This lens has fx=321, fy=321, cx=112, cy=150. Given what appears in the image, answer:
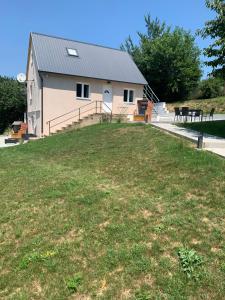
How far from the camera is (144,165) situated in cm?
836

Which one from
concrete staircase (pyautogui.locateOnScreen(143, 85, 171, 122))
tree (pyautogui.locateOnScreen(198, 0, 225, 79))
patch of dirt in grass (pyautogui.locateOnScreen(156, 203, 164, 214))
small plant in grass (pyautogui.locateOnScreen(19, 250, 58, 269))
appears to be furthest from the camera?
concrete staircase (pyautogui.locateOnScreen(143, 85, 171, 122))

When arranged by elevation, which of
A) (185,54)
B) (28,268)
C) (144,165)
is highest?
(185,54)

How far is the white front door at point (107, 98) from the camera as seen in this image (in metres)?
24.5

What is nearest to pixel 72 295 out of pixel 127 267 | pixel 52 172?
pixel 127 267

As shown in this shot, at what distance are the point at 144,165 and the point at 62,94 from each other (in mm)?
15513

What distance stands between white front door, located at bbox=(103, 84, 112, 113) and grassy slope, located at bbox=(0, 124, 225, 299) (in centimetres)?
1550

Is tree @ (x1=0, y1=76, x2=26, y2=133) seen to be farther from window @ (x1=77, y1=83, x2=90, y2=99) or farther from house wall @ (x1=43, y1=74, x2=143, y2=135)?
house wall @ (x1=43, y1=74, x2=143, y2=135)

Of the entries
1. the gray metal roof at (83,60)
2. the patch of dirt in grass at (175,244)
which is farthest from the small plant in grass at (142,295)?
the gray metal roof at (83,60)

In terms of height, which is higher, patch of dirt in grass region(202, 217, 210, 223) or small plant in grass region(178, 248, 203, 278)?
patch of dirt in grass region(202, 217, 210, 223)

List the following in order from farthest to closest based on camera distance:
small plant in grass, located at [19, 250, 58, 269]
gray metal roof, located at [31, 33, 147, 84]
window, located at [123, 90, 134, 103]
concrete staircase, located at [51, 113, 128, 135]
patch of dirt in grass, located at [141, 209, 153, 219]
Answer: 1. window, located at [123, 90, 134, 103]
2. gray metal roof, located at [31, 33, 147, 84]
3. concrete staircase, located at [51, 113, 128, 135]
4. patch of dirt in grass, located at [141, 209, 153, 219]
5. small plant in grass, located at [19, 250, 58, 269]

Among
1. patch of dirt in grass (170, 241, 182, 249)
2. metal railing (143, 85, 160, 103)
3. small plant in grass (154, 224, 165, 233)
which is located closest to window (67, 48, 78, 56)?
metal railing (143, 85, 160, 103)

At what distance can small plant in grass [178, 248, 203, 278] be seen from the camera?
4.02m

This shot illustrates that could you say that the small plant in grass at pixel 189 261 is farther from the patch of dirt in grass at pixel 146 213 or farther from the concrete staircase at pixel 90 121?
the concrete staircase at pixel 90 121

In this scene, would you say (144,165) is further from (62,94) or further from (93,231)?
(62,94)
